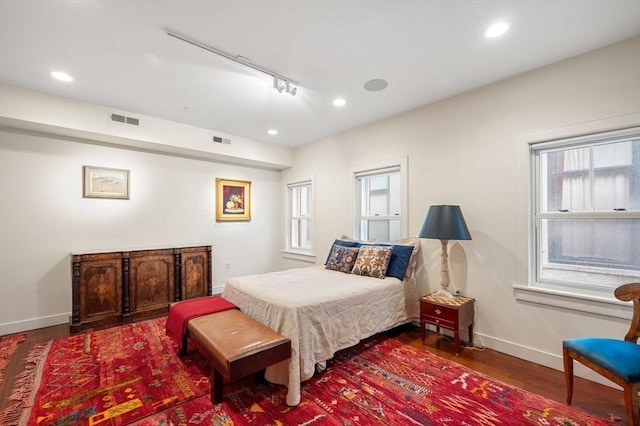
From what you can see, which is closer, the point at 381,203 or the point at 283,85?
the point at 283,85

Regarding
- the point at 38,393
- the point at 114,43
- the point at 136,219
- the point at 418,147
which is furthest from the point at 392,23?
the point at 136,219

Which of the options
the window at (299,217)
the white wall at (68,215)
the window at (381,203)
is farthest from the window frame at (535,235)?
the white wall at (68,215)

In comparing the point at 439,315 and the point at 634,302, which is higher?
the point at 634,302

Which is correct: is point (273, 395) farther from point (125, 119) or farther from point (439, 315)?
point (125, 119)

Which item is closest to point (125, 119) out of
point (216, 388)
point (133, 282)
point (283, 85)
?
point (133, 282)

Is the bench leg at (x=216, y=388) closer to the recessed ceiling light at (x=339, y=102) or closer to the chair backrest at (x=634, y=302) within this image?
the chair backrest at (x=634, y=302)

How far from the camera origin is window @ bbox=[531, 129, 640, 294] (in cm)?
218

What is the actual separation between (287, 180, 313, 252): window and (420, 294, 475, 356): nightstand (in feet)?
9.49

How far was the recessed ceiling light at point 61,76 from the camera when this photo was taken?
2625 mm

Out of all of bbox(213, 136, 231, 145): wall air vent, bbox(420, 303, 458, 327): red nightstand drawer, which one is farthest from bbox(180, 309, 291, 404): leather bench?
bbox(213, 136, 231, 145): wall air vent

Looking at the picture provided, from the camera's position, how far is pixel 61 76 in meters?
2.68

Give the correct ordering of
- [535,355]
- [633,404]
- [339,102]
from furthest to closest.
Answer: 1. [339,102]
2. [535,355]
3. [633,404]

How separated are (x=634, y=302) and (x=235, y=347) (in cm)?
274

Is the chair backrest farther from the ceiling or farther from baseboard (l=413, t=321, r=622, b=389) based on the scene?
the ceiling
